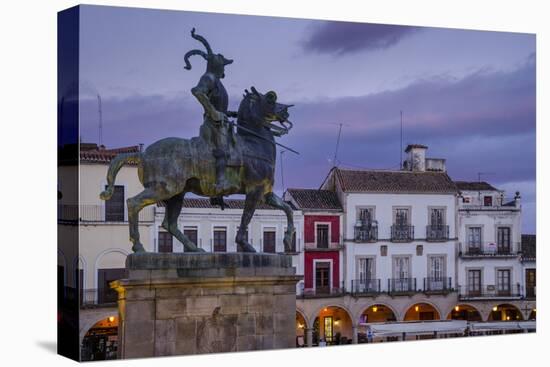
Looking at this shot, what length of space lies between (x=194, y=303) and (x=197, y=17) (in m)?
5.62

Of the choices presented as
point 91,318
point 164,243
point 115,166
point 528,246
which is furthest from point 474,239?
point 115,166

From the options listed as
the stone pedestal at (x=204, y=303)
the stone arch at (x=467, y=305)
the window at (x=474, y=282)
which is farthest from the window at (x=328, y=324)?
the stone pedestal at (x=204, y=303)

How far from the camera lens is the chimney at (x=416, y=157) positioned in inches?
920

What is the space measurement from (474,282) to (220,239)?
210 inches

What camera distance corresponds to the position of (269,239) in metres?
25.8

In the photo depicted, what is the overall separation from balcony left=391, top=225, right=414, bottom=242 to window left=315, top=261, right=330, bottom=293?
175 centimetres

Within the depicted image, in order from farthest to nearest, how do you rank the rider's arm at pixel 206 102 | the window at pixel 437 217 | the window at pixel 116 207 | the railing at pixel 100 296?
the window at pixel 437 217, the window at pixel 116 207, the railing at pixel 100 296, the rider's arm at pixel 206 102

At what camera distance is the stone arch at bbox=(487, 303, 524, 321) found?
22.4 m

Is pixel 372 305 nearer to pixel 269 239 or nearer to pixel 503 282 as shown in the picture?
pixel 269 239

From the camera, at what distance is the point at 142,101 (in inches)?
803

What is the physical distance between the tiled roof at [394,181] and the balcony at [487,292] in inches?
85.6

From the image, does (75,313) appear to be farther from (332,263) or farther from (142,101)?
(332,263)

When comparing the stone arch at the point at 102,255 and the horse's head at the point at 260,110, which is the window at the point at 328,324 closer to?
the stone arch at the point at 102,255

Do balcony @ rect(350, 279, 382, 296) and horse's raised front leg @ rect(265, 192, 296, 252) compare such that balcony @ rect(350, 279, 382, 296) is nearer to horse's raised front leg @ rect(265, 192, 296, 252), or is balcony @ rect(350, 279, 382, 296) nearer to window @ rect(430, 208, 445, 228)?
window @ rect(430, 208, 445, 228)
